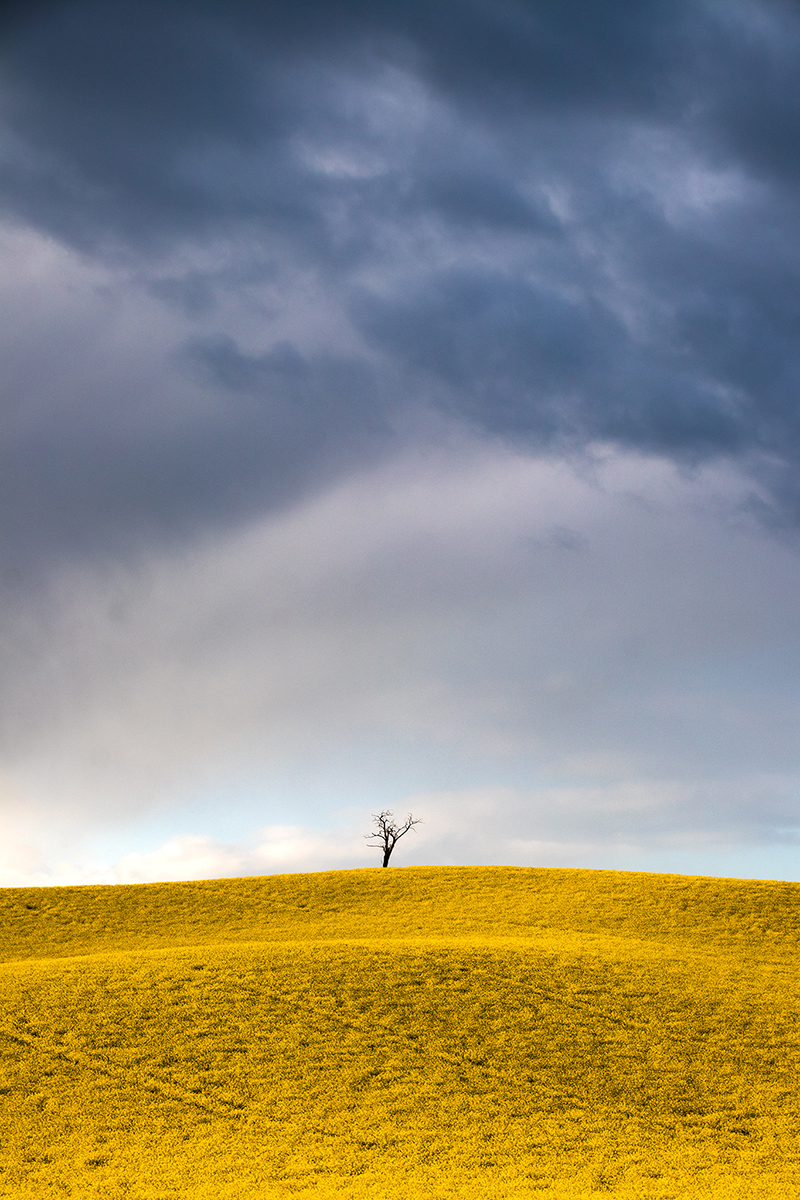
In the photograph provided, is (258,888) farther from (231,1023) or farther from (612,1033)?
(612,1033)

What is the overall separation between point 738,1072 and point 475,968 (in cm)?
706

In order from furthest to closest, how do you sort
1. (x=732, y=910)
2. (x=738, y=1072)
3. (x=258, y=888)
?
(x=258, y=888), (x=732, y=910), (x=738, y=1072)

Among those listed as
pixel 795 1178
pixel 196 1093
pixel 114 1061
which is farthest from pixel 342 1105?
pixel 795 1178

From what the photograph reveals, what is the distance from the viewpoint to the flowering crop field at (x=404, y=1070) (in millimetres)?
15586

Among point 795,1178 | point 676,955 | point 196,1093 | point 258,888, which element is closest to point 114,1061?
point 196,1093

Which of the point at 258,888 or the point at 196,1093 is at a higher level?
the point at 258,888

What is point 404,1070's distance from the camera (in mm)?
18938

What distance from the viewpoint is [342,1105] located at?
17.6 m

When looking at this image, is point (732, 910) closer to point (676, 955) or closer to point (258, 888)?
point (676, 955)

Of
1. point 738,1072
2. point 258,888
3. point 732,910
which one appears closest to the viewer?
point 738,1072

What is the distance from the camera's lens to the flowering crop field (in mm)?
15586

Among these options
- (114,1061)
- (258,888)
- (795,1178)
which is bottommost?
(795,1178)

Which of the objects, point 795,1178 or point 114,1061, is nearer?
point 795,1178

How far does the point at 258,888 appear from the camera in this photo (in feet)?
128
